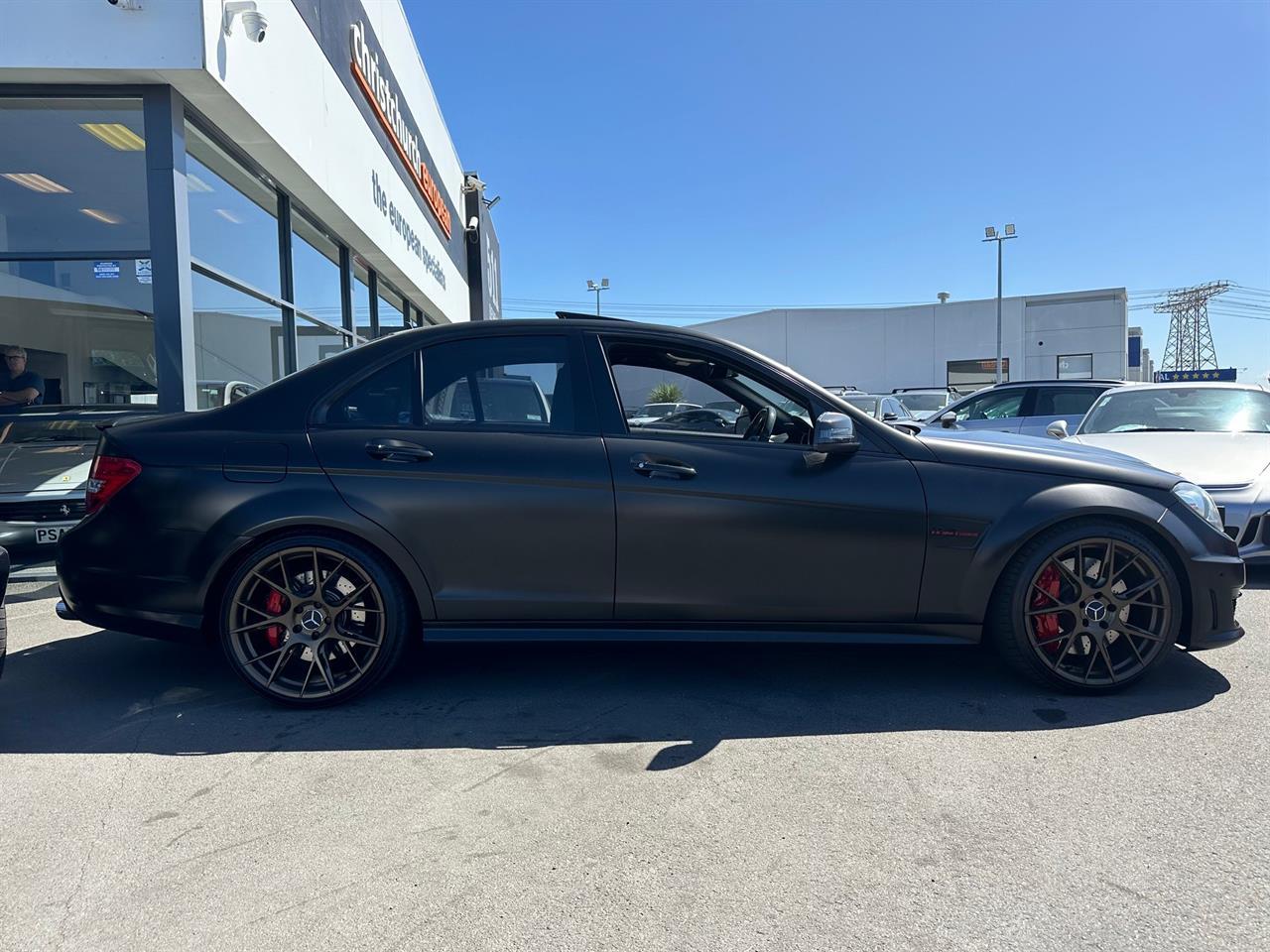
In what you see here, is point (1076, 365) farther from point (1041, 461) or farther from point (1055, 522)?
point (1055, 522)

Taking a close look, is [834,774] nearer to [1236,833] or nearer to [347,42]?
[1236,833]

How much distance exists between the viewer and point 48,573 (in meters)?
5.89

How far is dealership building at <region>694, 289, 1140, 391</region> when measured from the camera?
1528 inches

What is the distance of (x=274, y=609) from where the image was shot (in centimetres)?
348

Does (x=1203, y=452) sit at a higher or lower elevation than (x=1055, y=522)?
higher

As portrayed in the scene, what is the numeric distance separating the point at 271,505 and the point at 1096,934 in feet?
10.2

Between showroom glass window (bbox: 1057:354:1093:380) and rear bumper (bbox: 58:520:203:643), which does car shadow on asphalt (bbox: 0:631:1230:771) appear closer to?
rear bumper (bbox: 58:520:203:643)

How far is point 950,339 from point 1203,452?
124 ft

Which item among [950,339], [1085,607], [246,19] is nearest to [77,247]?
[246,19]

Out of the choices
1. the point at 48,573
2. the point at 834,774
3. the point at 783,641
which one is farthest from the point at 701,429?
the point at 48,573

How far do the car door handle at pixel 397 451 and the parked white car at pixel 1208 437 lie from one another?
14.2ft

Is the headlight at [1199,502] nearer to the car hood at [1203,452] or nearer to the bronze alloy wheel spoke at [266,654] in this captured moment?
the car hood at [1203,452]

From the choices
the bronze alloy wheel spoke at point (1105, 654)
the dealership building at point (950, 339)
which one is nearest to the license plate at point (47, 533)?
the bronze alloy wheel spoke at point (1105, 654)

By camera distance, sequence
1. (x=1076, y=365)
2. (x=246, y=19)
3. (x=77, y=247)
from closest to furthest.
Answer: (x=246, y=19) → (x=77, y=247) → (x=1076, y=365)
